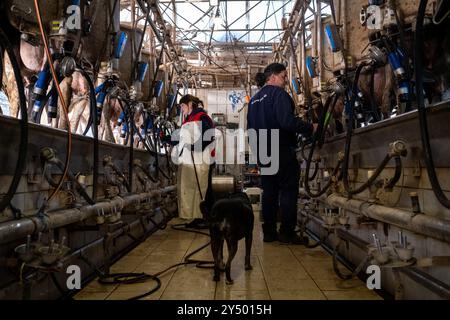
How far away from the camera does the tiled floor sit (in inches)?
62.2

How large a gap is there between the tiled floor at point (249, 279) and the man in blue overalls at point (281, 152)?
232mm

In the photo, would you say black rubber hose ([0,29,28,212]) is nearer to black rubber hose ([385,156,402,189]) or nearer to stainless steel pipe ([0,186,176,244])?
stainless steel pipe ([0,186,176,244])

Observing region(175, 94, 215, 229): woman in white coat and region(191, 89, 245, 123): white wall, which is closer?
region(175, 94, 215, 229): woman in white coat

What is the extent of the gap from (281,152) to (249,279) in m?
1.18

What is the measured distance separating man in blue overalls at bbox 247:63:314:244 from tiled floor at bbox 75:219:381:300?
23cm

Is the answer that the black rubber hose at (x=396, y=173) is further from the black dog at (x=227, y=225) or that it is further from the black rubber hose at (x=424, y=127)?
the black dog at (x=227, y=225)

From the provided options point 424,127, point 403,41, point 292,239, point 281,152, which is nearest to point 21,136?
point 424,127

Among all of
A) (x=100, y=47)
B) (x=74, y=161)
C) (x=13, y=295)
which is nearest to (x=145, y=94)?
(x=100, y=47)

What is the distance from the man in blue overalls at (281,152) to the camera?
265 centimetres

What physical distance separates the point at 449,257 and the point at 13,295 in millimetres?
1446

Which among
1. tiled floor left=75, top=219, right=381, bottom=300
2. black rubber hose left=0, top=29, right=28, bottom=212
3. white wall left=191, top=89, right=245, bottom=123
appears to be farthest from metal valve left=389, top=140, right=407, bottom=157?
white wall left=191, top=89, right=245, bottom=123

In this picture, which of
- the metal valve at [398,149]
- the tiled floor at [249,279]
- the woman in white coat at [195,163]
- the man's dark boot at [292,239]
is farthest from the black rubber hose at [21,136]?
the woman in white coat at [195,163]

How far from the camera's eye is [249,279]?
181cm
